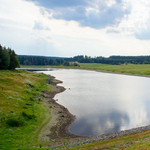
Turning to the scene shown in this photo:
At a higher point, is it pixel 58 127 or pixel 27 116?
pixel 27 116

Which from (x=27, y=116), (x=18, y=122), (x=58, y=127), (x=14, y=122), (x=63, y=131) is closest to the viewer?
(x=14, y=122)

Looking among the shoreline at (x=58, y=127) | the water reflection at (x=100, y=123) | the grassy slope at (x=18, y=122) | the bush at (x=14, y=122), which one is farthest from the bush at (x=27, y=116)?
the water reflection at (x=100, y=123)

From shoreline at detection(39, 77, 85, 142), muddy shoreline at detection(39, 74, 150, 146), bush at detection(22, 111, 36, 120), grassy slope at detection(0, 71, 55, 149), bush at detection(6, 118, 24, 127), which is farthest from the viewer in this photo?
bush at detection(22, 111, 36, 120)

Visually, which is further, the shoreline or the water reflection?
the water reflection

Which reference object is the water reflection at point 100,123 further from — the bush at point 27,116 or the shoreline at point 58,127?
the bush at point 27,116

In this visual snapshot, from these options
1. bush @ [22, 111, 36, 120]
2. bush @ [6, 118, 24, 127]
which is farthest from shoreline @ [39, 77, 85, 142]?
bush @ [6, 118, 24, 127]

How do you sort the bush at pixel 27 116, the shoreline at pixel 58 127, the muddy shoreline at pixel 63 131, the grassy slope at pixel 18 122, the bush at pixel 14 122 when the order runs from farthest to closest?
the bush at pixel 27 116 → the bush at pixel 14 122 → the shoreline at pixel 58 127 → the muddy shoreline at pixel 63 131 → the grassy slope at pixel 18 122

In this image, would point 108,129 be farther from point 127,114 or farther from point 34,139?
point 34,139

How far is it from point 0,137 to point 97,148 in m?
12.8

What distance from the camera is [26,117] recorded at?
98.1 feet

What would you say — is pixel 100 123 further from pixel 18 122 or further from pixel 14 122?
pixel 14 122

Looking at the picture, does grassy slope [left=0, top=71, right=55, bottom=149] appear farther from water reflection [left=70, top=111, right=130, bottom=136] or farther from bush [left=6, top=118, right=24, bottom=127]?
water reflection [left=70, top=111, right=130, bottom=136]

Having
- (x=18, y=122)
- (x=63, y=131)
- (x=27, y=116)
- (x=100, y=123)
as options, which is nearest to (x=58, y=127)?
(x=63, y=131)

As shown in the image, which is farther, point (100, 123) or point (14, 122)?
point (100, 123)
